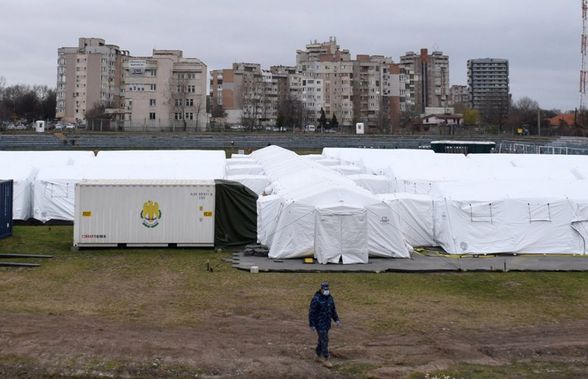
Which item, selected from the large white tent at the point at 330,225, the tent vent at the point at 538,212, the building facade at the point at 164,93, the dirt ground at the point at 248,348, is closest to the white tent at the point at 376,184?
the large white tent at the point at 330,225

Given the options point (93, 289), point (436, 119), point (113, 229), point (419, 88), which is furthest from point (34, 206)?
point (419, 88)

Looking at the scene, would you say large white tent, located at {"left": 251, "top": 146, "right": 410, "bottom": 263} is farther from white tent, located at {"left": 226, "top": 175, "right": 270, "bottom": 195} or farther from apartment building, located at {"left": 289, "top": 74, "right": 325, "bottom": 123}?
apartment building, located at {"left": 289, "top": 74, "right": 325, "bottom": 123}

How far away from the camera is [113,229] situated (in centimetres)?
2119

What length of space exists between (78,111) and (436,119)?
78.3m

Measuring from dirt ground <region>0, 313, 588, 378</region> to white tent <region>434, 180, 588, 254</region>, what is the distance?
27.4 ft

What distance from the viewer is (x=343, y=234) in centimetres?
1945

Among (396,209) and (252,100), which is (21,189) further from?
(252,100)

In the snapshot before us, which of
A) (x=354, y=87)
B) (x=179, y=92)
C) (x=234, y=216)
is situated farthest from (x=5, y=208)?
(x=354, y=87)

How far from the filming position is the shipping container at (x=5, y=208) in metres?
22.7

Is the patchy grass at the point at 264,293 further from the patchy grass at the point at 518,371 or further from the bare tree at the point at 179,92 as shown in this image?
the bare tree at the point at 179,92

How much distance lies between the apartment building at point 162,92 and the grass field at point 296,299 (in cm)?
7503

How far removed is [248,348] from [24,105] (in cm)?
12879

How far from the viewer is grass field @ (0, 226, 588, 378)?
1260cm

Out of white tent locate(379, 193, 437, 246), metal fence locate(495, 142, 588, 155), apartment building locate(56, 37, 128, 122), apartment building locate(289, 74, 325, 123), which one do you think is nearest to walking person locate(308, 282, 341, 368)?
white tent locate(379, 193, 437, 246)
